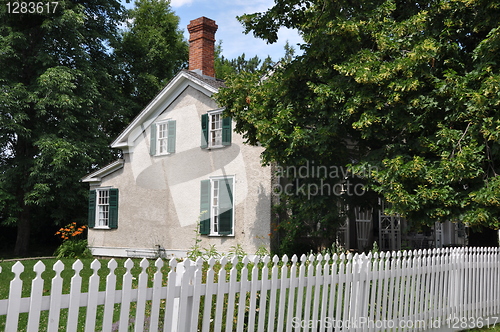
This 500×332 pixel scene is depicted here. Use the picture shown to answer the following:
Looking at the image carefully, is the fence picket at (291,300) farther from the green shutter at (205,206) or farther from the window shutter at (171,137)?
the window shutter at (171,137)

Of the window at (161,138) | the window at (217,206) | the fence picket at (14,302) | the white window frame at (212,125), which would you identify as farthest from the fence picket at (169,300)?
the window at (161,138)

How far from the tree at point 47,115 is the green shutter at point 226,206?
9.03m

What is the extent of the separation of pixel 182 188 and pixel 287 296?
1231cm

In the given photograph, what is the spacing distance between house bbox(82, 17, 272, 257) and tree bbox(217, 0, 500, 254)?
440 centimetres

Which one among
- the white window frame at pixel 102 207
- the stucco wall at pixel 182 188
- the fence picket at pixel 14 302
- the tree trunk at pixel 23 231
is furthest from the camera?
the tree trunk at pixel 23 231

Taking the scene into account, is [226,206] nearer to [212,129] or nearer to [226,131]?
[226,131]

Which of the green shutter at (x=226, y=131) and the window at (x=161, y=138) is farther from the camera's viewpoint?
the window at (x=161, y=138)

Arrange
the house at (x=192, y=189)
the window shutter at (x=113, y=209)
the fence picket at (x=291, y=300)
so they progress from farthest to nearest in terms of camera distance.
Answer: the window shutter at (x=113, y=209)
the house at (x=192, y=189)
the fence picket at (x=291, y=300)

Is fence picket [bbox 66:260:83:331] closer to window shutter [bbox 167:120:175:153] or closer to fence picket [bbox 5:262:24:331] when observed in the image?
fence picket [bbox 5:262:24:331]

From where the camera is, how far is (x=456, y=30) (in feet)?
33.0

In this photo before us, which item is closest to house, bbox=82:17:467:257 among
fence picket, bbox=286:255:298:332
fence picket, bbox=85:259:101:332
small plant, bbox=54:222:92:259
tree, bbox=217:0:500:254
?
small plant, bbox=54:222:92:259

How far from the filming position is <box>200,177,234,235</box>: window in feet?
53.1

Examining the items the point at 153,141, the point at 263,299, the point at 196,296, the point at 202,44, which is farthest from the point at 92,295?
the point at 202,44

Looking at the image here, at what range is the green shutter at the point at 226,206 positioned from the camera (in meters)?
16.1
